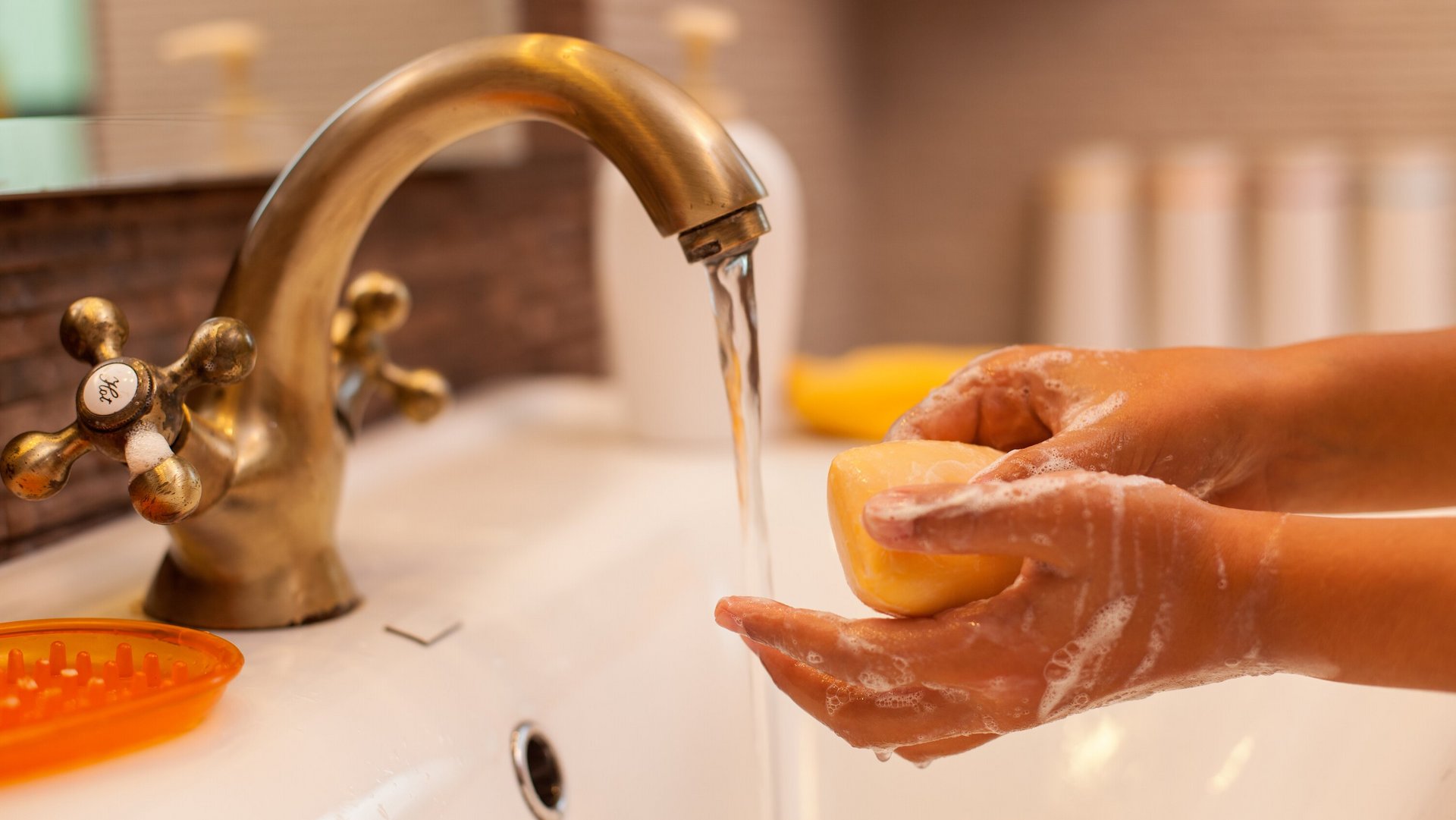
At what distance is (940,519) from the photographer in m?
0.38

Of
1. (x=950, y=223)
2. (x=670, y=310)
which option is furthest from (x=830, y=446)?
(x=950, y=223)

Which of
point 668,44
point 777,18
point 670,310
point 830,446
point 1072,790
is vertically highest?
point 777,18

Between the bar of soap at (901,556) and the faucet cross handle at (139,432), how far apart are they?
8.9 inches

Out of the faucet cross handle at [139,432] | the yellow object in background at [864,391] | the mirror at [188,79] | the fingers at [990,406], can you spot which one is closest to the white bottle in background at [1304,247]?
the yellow object in background at [864,391]

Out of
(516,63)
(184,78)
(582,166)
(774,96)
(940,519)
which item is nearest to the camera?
(940,519)

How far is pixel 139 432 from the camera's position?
17.1 inches

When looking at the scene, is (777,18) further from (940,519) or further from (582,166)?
(940,519)

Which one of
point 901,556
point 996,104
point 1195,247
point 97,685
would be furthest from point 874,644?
point 996,104

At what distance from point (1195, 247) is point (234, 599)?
1.49 metres

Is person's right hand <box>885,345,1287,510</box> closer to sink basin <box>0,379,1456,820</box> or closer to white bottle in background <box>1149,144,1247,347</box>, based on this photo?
sink basin <box>0,379,1456,820</box>

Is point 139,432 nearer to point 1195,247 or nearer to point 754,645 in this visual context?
point 754,645

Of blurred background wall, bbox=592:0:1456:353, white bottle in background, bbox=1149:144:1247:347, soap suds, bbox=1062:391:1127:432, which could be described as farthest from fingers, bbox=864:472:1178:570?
white bottle in background, bbox=1149:144:1247:347

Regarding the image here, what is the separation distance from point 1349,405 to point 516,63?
0.40 m

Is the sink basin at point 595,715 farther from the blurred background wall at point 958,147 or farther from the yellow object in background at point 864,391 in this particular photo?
the blurred background wall at point 958,147
